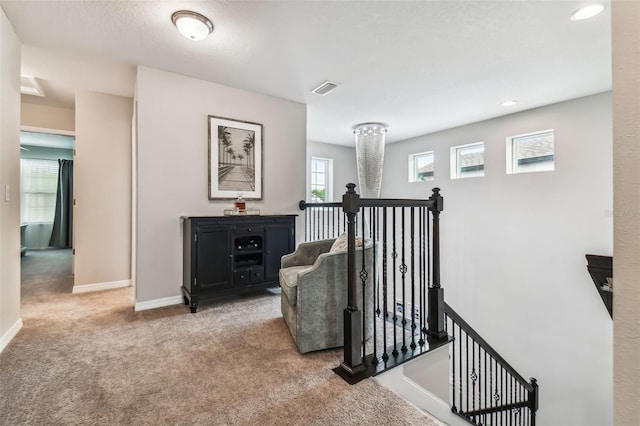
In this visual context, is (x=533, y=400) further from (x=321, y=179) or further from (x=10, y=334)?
(x=10, y=334)

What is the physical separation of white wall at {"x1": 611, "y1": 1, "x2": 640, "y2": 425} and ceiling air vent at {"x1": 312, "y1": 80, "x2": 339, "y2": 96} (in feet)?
9.30

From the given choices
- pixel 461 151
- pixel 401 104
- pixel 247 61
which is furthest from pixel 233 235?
pixel 461 151

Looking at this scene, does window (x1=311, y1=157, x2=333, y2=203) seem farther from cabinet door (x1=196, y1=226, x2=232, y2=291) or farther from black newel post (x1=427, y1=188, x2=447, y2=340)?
black newel post (x1=427, y1=188, x2=447, y2=340)

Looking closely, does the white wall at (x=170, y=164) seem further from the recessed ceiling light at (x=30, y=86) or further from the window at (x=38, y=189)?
the window at (x=38, y=189)

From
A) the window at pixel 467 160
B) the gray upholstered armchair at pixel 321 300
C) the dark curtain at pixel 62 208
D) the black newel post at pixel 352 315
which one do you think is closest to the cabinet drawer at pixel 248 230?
the gray upholstered armchair at pixel 321 300

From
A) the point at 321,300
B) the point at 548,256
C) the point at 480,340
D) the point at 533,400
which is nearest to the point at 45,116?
the point at 321,300

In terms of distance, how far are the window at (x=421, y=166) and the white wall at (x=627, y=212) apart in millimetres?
4921

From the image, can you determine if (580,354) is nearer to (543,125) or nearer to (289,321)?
(543,125)

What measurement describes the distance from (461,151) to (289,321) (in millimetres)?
4243

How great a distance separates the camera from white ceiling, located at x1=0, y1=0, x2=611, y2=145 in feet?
6.74

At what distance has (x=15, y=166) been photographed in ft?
7.66

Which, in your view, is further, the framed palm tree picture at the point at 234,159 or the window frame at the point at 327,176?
the window frame at the point at 327,176

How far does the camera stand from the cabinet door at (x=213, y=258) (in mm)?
2834

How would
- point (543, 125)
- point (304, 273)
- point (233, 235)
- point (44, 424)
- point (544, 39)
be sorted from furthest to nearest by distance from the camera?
point (543, 125), point (233, 235), point (544, 39), point (304, 273), point (44, 424)
